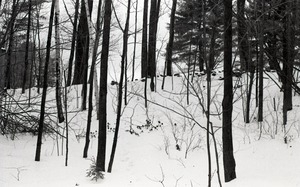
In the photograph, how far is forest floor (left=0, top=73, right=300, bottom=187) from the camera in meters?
A: 7.43

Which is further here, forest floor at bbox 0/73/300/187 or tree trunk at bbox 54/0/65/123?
tree trunk at bbox 54/0/65/123

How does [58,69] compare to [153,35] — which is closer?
[58,69]

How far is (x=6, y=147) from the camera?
10.5 m

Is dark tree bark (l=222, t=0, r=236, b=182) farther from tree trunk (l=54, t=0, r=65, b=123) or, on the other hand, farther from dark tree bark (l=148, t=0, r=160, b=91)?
dark tree bark (l=148, t=0, r=160, b=91)

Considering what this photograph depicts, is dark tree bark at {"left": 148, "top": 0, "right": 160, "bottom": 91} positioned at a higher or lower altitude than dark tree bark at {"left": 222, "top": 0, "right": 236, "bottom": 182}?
higher

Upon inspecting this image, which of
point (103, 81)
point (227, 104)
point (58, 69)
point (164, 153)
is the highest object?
point (58, 69)

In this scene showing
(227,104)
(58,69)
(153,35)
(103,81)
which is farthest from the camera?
(153,35)

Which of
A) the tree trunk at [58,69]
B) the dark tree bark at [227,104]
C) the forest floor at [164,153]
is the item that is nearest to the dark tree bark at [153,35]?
the forest floor at [164,153]

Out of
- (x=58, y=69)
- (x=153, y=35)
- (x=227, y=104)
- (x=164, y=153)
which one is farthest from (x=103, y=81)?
(x=153, y=35)

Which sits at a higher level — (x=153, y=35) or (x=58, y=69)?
(x=153, y=35)

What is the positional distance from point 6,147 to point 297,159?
29.2ft

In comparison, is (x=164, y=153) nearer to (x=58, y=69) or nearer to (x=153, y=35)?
(x=58, y=69)

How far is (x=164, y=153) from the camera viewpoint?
391 inches

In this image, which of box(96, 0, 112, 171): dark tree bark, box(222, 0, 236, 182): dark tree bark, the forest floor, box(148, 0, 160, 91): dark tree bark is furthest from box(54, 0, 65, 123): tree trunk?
box(222, 0, 236, 182): dark tree bark
